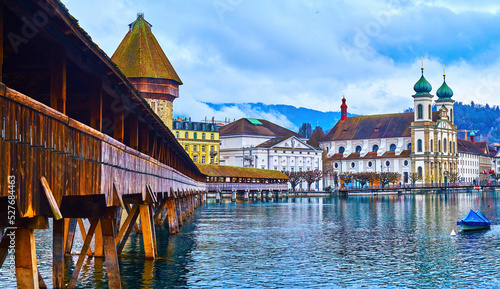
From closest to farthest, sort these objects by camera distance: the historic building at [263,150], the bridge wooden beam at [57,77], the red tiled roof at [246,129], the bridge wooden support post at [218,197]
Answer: the bridge wooden beam at [57,77] → the bridge wooden support post at [218,197] → the historic building at [263,150] → the red tiled roof at [246,129]

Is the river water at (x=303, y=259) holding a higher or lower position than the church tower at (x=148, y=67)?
lower

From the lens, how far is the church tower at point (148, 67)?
262 ft

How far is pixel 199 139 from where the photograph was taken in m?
148

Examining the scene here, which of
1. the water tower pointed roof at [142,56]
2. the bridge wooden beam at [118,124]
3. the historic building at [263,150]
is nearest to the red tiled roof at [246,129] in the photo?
the historic building at [263,150]

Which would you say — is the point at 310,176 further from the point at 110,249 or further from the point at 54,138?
the point at 54,138

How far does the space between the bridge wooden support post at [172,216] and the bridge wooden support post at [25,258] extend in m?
29.9

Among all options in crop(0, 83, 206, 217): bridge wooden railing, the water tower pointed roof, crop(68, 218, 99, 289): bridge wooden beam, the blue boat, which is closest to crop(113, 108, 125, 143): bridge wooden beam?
crop(0, 83, 206, 217): bridge wooden railing

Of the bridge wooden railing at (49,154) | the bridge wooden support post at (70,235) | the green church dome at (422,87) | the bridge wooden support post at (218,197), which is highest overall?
the green church dome at (422,87)

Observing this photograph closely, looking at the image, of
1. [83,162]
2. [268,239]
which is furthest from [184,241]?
[83,162]

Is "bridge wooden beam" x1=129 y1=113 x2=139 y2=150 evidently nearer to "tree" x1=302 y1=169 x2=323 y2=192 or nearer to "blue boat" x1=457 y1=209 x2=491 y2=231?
"blue boat" x1=457 y1=209 x2=491 y2=231

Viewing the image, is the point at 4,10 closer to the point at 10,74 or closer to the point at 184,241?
the point at 10,74

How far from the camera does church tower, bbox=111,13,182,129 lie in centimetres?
7975

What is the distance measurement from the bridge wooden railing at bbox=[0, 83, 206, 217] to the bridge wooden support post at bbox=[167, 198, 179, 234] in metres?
23.9

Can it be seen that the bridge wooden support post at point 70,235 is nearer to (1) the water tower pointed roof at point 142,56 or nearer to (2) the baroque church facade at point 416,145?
(1) the water tower pointed roof at point 142,56
